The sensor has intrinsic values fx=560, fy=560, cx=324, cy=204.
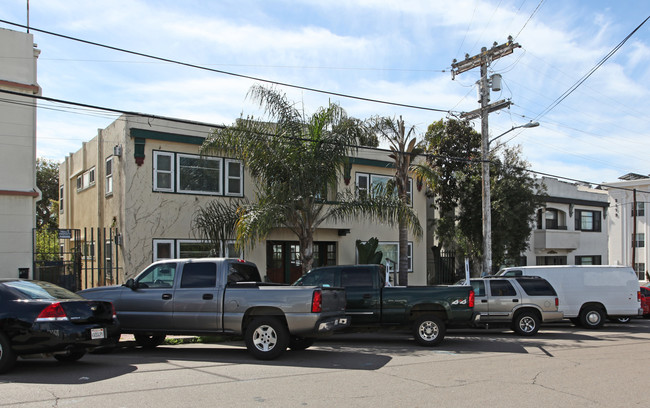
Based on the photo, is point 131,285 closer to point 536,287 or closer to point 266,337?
point 266,337

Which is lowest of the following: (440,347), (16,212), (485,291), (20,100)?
(440,347)

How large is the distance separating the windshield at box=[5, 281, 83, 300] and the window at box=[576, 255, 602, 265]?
33112 mm

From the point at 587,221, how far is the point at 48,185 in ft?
125

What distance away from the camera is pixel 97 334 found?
8.99 m

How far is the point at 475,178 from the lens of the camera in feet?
81.5

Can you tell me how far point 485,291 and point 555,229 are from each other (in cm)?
2123

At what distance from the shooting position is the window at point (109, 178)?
62.2 ft

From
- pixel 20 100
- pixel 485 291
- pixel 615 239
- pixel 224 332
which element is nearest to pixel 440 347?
pixel 485 291

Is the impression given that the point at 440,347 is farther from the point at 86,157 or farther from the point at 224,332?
the point at 86,157

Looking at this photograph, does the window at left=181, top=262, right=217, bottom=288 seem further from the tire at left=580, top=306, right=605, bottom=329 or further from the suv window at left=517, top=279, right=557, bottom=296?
the tire at left=580, top=306, right=605, bottom=329

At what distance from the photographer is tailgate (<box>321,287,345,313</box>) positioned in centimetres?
1043

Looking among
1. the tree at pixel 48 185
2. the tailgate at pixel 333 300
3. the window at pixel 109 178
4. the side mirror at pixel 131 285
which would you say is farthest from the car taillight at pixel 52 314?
the tree at pixel 48 185

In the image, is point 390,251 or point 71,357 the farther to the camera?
point 390,251

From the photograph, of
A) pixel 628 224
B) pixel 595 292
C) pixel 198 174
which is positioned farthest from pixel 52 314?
pixel 628 224
